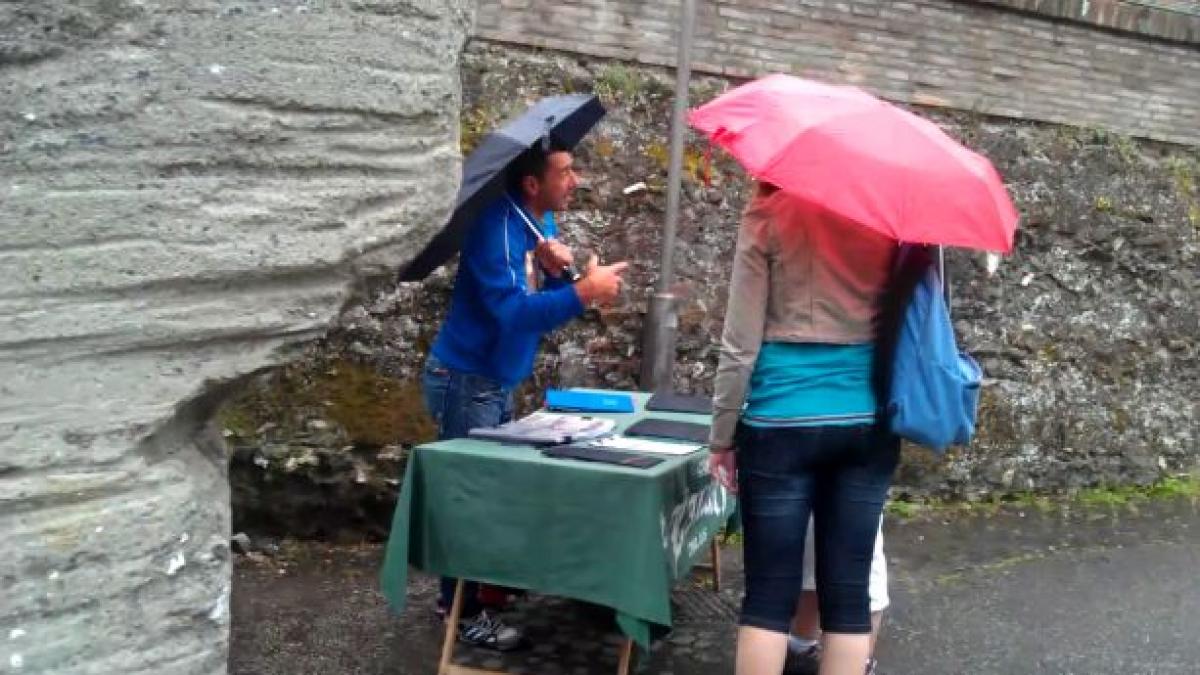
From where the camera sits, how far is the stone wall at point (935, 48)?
5926 mm

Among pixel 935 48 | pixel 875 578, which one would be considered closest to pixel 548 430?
pixel 875 578

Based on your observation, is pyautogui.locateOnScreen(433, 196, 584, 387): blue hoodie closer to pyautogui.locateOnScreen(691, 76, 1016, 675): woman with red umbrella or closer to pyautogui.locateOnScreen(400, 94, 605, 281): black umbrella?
pyautogui.locateOnScreen(400, 94, 605, 281): black umbrella

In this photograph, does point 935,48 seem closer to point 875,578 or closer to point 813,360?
point 875,578

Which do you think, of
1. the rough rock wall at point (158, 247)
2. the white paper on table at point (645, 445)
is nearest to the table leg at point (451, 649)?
the white paper on table at point (645, 445)

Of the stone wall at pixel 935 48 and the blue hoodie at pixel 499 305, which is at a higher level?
the stone wall at pixel 935 48

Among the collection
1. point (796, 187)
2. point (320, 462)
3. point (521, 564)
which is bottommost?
point (320, 462)

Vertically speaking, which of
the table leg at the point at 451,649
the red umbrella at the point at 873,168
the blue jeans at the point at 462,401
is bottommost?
the table leg at the point at 451,649

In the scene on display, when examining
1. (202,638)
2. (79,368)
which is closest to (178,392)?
(79,368)

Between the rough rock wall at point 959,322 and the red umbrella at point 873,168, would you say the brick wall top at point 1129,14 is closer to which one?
the rough rock wall at point 959,322

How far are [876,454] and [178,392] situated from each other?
76.2 inches

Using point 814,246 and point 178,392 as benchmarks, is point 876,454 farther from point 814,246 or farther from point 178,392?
point 178,392

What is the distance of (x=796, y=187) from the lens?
120 inches

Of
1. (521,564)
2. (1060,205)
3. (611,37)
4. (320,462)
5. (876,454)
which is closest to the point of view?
(876,454)

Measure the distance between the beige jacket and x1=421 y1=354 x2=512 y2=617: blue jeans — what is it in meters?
1.02
